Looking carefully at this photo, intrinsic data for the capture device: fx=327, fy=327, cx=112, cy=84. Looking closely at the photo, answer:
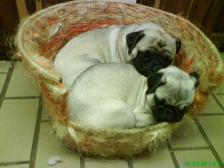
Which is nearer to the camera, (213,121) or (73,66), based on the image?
(73,66)

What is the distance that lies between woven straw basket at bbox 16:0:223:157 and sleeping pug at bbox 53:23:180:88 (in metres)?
0.10

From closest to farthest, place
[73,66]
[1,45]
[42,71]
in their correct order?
[42,71] → [73,66] → [1,45]

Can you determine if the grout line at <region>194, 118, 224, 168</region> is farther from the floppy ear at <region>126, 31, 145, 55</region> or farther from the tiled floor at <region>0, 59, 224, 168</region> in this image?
the floppy ear at <region>126, 31, 145, 55</region>

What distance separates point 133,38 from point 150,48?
9 cm

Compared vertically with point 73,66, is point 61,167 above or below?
below

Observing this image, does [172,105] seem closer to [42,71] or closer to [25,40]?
[42,71]

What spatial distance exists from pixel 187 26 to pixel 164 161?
0.70 meters

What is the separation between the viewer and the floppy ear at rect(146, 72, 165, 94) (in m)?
1.30

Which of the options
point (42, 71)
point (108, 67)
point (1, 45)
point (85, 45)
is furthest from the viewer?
point (1, 45)

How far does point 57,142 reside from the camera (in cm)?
147

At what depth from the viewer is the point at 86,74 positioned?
53.4 inches

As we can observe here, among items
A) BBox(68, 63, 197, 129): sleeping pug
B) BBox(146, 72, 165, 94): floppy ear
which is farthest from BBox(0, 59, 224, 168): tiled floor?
BBox(146, 72, 165, 94): floppy ear

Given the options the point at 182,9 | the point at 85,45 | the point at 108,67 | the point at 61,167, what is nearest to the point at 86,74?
the point at 108,67

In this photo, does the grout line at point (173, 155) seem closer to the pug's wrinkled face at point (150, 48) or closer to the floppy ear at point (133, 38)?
the pug's wrinkled face at point (150, 48)
